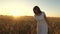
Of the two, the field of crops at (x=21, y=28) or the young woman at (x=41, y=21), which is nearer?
the young woman at (x=41, y=21)

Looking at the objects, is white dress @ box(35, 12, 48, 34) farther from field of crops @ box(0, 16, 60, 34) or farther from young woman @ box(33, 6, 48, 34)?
field of crops @ box(0, 16, 60, 34)

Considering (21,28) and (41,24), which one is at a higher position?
(41,24)

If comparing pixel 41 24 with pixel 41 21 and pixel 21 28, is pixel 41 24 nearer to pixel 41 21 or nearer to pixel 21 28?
pixel 41 21

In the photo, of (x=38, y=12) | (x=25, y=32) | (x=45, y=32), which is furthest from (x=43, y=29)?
(x=25, y=32)

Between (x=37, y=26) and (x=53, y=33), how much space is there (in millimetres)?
4250

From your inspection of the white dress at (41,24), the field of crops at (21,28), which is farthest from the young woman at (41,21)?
the field of crops at (21,28)

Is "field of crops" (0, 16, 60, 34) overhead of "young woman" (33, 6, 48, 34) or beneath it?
beneath

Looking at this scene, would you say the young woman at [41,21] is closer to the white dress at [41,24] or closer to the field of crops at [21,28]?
the white dress at [41,24]

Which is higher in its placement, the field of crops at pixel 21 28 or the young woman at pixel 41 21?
the young woman at pixel 41 21

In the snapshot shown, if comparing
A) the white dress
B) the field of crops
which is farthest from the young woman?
the field of crops

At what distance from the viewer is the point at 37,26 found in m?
8.00

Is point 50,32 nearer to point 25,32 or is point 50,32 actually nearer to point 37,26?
point 25,32

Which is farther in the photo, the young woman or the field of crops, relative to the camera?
the field of crops

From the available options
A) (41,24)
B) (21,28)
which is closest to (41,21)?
(41,24)
